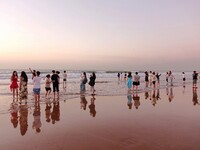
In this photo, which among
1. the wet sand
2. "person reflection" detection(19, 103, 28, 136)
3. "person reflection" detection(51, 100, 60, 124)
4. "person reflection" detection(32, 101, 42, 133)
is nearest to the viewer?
the wet sand

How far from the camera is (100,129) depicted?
340 inches

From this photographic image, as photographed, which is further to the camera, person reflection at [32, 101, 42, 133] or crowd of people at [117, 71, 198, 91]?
crowd of people at [117, 71, 198, 91]

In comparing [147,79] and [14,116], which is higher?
[147,79]

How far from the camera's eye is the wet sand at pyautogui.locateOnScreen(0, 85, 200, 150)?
6841 millimetres

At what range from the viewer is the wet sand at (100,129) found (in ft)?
22.4

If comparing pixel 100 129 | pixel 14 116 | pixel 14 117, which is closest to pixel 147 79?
pixel 14 116

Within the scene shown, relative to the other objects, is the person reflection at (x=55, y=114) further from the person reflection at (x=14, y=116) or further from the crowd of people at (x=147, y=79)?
the crowd of people at (x=147, y=79)

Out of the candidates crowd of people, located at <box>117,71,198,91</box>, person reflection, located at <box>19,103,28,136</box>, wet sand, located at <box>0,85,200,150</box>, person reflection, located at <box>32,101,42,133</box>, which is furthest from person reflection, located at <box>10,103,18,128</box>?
crowd of people, located at <box>117,71,198,91</box>

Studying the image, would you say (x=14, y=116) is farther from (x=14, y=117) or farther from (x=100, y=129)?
(x=100, y=129)

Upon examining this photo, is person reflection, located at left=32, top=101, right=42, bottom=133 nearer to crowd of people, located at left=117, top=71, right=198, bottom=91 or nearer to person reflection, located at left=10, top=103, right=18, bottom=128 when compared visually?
person reflection, located at left=10, top=103, right=18, bottom=128

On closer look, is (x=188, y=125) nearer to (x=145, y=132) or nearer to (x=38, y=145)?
(x=145, y=132)

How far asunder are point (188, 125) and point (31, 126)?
20.6 feet

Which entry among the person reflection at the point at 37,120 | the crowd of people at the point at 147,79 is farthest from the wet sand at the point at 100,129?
the crowd of people at the point at 147,79

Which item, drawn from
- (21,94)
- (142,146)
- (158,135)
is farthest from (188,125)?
(21,94)
